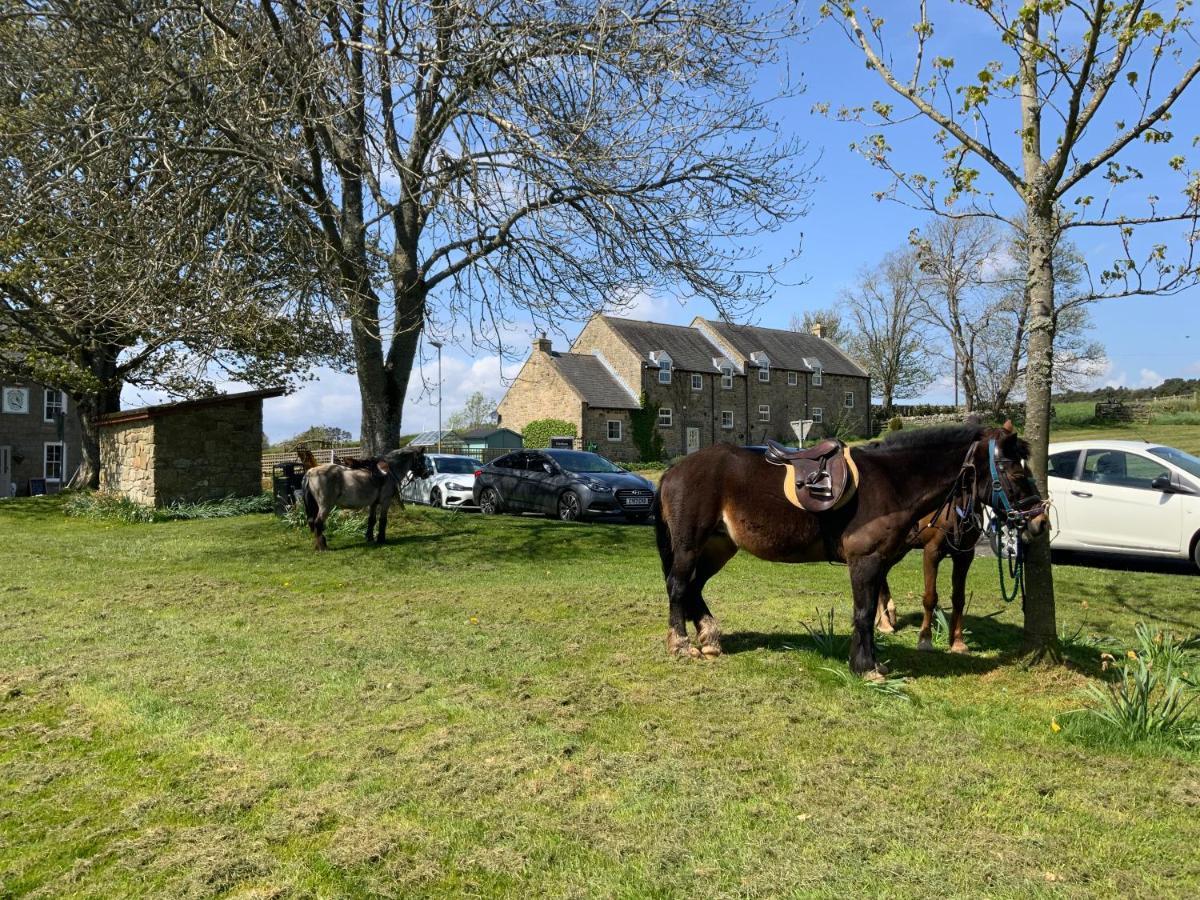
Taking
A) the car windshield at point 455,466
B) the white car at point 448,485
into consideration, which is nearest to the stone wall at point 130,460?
the white car at point 448,485

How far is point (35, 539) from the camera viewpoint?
15078mm

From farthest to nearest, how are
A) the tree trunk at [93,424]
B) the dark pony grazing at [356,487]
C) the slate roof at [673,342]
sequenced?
1. the slate roof at [673,342]
2. the tree trunk at [93,424]
3. the dark pony grazing at [356,487]

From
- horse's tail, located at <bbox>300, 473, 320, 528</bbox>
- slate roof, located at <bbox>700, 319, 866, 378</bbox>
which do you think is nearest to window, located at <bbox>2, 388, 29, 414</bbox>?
horse's tail, located at <bbox>300, 473, 320, 528</bbox>

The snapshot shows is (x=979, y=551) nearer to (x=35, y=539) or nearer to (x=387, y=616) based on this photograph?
(x=387, y=616)

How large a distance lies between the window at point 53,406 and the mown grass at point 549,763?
35946 mm

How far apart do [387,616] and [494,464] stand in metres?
14.3

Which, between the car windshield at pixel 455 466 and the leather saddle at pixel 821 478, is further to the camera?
the car windshield at pixel 455 466

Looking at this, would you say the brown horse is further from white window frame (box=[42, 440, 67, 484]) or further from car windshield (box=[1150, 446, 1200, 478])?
white window frame (box=[42, 440, 67, 484])

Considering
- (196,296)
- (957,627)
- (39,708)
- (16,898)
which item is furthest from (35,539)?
(957,627)

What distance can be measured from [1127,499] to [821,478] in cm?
838

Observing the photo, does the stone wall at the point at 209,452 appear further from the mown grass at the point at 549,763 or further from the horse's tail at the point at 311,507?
the mown grass at the point at 549,763

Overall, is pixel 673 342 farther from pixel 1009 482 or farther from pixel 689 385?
pixel 1009 482

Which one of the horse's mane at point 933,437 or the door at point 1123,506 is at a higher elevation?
the horse's mane at point 933,437

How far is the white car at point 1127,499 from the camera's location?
11352mm
